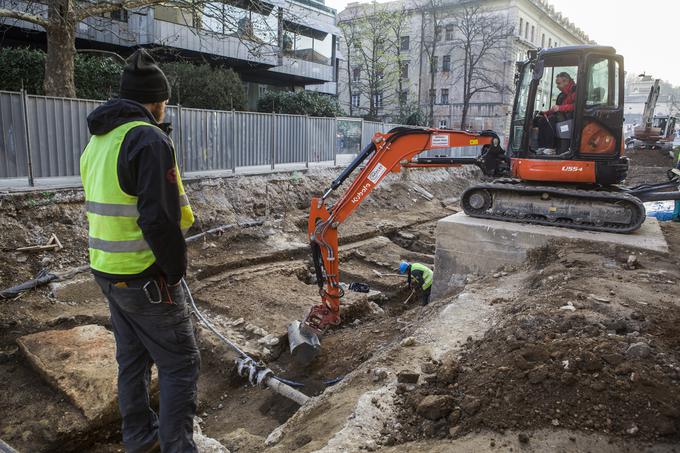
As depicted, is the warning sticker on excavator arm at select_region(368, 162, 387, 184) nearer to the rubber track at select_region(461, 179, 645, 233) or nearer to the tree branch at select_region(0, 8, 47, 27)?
the rubber track at select_region(461, 179, 645, 233)

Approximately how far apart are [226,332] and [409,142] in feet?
10.7

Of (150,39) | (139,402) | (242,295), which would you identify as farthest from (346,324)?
(150,39)

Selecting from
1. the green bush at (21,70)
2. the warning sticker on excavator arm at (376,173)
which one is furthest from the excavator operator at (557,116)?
the green bush at (21,70)

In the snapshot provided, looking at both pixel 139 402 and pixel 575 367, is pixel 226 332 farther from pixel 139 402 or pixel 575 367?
pixel 575 367

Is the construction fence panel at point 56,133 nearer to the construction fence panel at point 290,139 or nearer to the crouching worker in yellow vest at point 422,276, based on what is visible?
the construction fence panel at point 290,139

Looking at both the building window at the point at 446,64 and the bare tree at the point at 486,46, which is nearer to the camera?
the bare tree at the point at 486,46

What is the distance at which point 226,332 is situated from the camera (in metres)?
5.72

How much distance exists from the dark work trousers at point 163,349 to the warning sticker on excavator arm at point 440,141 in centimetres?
450

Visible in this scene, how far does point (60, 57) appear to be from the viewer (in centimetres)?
874

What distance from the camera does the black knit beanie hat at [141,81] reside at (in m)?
2.68

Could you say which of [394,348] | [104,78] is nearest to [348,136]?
[104,78]

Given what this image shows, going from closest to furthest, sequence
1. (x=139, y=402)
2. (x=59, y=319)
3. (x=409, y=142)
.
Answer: (x=139, y=402)
(x=59, y=319)
(x=409, y=142)

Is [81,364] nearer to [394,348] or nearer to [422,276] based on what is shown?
[394,348]

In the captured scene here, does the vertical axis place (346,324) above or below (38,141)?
below
